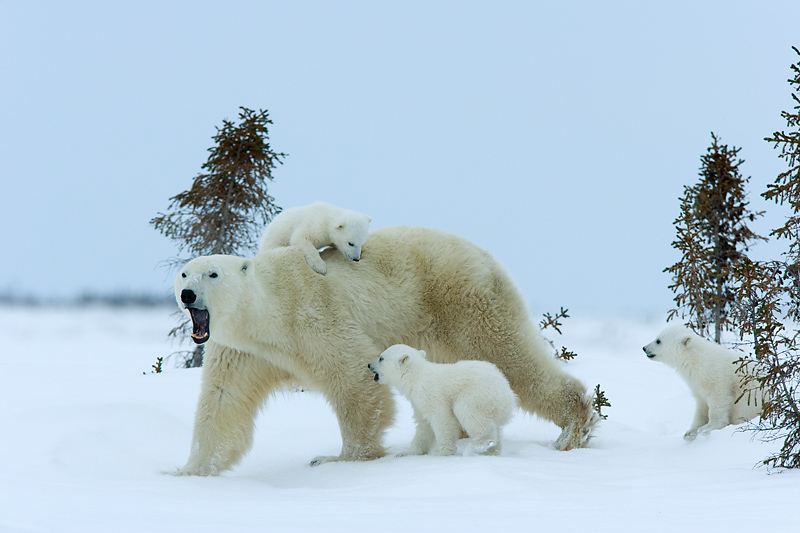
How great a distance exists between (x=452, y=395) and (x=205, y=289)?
1821 mm

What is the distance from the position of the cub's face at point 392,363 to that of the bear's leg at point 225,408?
85 centimetres

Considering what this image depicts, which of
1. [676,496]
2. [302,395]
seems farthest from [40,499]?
[302,395]

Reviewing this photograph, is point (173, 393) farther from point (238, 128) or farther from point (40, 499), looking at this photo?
point (238, 128)

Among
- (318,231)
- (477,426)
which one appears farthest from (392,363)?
(318,231)

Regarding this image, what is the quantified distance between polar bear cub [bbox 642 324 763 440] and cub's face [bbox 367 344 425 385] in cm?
227

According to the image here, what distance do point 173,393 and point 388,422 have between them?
329 centimetres

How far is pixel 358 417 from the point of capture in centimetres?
564

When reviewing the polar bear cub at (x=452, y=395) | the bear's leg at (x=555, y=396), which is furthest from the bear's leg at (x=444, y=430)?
the bear's leg at (x=555, y=396)

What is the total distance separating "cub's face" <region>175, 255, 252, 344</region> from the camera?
5.18 meters

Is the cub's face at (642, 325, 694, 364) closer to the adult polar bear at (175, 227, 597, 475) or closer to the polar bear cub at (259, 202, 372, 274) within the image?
the adult polar bear at (175, 227, 597, 475)

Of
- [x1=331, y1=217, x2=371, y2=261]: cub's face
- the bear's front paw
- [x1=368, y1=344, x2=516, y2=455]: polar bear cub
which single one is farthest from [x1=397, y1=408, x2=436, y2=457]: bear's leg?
[x1=331, y1=217, x2=371, y2=261]: cub's face

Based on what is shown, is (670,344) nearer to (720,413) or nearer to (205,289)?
(720,413)

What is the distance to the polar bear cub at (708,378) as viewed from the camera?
6.07m

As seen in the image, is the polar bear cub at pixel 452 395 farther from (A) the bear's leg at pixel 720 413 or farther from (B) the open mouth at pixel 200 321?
(A) the bear's leg at pixel 720 413
